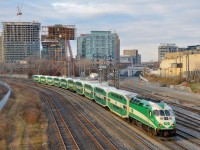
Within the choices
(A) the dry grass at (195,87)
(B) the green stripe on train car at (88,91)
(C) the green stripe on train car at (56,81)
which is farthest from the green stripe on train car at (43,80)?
(A) the dry grass at (195,87)

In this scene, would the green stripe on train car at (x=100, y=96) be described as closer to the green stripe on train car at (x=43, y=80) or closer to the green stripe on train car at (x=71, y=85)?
the green stripe on train car at (x=71, y=85)

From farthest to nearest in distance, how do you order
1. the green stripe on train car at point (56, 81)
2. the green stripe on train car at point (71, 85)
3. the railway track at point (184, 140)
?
the green stripe on train car at point (56, 81), the green stripe on train car at point (71, 85), the railway track at point (184, 140)

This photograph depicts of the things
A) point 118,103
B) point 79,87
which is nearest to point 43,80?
point 79,87

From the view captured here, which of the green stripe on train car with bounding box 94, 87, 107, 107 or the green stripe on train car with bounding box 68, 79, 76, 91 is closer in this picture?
the green stripe on train car with bounding box 94, 87, 107, 107

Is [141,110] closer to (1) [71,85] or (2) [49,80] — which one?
(1) [71,85]

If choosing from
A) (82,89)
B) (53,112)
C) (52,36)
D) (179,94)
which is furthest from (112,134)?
(52,36)

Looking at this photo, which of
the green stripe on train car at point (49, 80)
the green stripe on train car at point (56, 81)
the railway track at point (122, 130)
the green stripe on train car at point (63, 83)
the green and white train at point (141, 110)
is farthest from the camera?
the green stripe on train car at point (49, 80)

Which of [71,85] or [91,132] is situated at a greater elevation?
[71,85]

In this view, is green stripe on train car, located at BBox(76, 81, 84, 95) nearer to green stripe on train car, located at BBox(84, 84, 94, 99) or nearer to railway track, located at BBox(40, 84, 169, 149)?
green stripe on train car, located at BBox(84, 84, 94, 99)

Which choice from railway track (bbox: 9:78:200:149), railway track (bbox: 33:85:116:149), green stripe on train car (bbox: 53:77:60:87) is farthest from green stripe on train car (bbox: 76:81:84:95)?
railway track (bbox: 9:78:200:149)

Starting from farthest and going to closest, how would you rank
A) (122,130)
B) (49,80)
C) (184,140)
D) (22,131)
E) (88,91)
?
(49,80) → (88,91) → (122,130) → (22,131) → (184,140)

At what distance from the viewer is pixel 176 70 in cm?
11481

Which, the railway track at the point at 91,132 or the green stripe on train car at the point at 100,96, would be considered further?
the green stripe on train car at the point at 100,96

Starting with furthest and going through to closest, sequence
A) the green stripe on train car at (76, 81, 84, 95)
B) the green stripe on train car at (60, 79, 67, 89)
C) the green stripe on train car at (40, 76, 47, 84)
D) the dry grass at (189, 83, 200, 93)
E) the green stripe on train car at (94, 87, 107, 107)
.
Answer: the green stripe on train car at (40, 76, 47, 84) < the green stripe on train car at (60, 79, 67, 89) < the dry grass at (189, 83, 200, 93) < the green stripe on train car at (76, 81, 84, 95) < the green stripe on train car at (94, 87, 107, 107)
